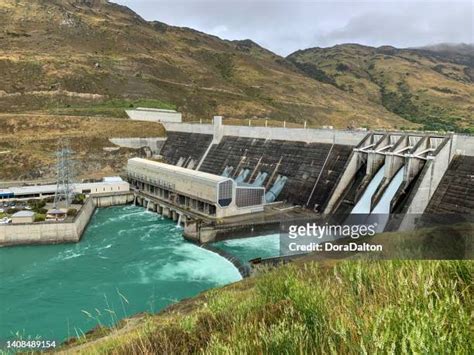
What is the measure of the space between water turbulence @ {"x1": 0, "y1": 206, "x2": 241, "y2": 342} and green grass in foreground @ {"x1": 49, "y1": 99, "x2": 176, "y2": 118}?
37420 millimetres

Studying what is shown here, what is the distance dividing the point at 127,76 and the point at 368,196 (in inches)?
2682

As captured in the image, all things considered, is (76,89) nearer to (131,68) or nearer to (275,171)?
(131,68)

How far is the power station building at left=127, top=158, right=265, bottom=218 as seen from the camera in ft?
104

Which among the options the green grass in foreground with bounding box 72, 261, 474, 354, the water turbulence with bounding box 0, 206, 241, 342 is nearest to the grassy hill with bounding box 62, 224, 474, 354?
the green grass in foreground with bounding box 72, 261, 474, 354

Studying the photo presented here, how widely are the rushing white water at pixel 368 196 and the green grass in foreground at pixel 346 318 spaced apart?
2147 centimetres

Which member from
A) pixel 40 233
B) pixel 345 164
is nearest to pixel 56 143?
pixel 40 233

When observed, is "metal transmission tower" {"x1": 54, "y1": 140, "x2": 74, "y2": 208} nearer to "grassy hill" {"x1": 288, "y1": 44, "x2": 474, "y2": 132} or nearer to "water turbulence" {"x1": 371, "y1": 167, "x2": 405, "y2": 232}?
"water turbulence" {"x1": 371, "y1": 167, "x2": 405, "y2": 232}

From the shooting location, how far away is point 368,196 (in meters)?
27.2

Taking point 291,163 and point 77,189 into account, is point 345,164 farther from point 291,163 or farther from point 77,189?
point 77,189

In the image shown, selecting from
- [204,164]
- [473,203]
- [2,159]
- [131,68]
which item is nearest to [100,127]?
[2,159]

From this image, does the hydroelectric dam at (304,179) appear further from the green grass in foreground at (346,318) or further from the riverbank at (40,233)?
the green grass in foreground at (346,318)

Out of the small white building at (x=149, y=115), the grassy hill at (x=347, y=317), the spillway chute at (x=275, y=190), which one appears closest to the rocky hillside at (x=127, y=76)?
the small white building at (x=149, y=115)

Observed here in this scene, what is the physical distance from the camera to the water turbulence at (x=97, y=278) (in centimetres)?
1858

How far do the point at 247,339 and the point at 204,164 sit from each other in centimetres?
4203
